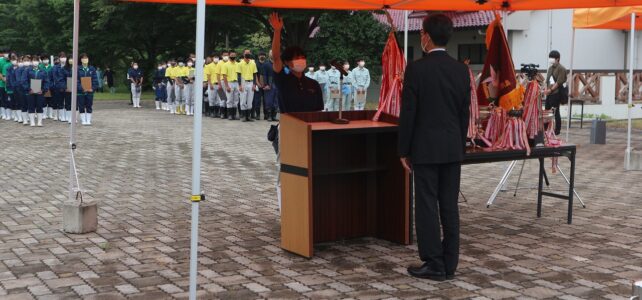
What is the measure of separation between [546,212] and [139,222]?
15.8 ft

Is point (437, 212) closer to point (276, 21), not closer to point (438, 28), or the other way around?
point (438, 28)

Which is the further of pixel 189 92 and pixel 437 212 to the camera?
pixel 189 92

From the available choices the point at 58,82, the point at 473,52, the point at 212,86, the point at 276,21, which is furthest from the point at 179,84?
the point at 276,21

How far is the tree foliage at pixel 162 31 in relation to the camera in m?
36.0

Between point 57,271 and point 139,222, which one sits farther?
point 139,222

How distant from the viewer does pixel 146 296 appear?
247 inches

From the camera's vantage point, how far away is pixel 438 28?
6777 millimetres

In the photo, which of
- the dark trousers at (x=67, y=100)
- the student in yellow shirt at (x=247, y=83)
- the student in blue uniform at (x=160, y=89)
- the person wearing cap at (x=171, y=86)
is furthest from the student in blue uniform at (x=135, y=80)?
the student in yellow shirt at (x=247, y=83)

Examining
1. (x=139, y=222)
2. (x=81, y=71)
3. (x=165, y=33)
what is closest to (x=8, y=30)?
(x=165, y=33)

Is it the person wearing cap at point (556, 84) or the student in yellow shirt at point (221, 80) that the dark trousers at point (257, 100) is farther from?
the person wearing cap at point (556, 84)

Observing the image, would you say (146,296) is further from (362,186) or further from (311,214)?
(362,186)

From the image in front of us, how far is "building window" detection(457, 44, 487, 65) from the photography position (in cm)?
3606

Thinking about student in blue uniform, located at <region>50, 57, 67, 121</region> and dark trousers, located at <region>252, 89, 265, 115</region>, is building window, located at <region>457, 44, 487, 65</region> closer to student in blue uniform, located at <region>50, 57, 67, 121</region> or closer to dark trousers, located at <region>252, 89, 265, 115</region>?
dark trousers, located at <region>252, 89, 265, 115</region>

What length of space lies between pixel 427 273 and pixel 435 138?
1130mm
